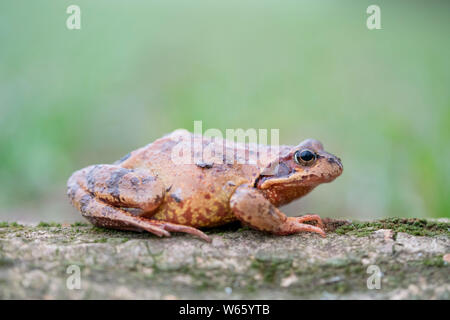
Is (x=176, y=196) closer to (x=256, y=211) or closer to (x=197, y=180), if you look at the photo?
(x=197, y=180)

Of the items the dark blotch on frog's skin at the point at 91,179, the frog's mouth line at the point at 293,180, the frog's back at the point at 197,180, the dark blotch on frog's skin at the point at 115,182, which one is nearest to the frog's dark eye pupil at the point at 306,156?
the frog's mouth line at the point at 293,180

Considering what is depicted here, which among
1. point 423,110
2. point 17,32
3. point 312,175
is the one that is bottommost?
point 312,175

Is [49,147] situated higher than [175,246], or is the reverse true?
[49,147]

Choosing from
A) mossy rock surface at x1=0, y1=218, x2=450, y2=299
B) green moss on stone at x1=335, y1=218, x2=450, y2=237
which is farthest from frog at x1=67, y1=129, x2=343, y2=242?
green moss on stone at x1=335, y1=218, x2=450, y2=237

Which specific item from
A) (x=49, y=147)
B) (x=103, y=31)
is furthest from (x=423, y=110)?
(x=103, y=31)

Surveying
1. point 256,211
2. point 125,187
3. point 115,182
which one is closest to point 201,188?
point 256,211

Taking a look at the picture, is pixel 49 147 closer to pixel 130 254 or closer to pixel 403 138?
pixel 130 254

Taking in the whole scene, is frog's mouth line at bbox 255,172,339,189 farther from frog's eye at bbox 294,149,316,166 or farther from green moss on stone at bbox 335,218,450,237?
green moss on stone at bbox 335,218,450,237

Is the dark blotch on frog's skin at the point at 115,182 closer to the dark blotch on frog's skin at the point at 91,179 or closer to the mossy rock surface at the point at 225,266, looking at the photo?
the dark blotch on frog's skin at the point at 91,179
